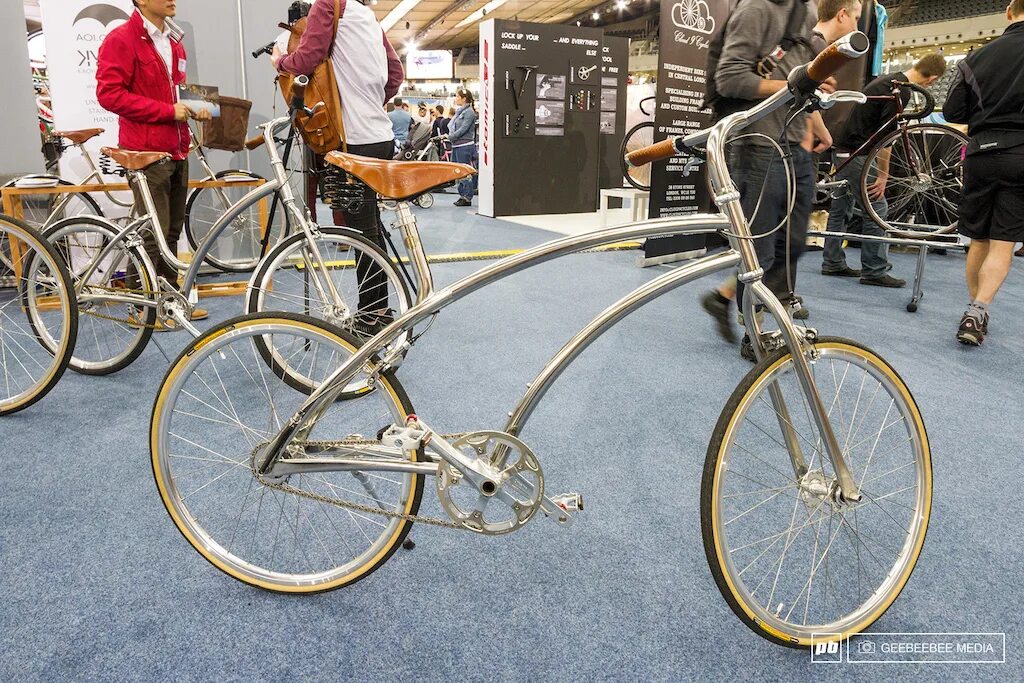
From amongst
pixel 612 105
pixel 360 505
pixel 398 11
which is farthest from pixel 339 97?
pixel 398 11

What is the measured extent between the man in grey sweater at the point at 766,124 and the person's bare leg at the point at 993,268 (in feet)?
4.15

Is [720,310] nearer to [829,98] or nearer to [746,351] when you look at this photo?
[746,351]

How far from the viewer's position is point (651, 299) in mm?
1322

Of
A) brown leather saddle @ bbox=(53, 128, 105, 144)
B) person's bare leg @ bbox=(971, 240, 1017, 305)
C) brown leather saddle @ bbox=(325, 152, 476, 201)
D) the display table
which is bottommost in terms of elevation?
person's bare leg @ bbox=(971, 240, 1017, 305)

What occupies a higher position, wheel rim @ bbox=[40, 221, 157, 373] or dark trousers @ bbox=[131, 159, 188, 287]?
dark trousers @ bbox=[131, 159, 188, 287]

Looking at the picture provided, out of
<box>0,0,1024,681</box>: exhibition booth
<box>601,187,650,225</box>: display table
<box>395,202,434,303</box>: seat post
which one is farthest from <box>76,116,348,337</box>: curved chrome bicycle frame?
<box>601,187,650,225</box>: display table

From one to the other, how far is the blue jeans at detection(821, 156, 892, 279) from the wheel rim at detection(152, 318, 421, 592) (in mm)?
3851

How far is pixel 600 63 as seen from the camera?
28.1 ft

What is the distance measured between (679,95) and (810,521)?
14.9ft

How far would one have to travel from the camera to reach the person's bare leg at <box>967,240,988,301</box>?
11.3 ft

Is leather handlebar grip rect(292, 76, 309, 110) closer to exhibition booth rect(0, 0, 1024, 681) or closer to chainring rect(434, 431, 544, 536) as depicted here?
exhibition booth rect(0, 0, 1024, 681)

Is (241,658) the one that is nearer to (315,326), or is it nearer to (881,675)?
(315,326)

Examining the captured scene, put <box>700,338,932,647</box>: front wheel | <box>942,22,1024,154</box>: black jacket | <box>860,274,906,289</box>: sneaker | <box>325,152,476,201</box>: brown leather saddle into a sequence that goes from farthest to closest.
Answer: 1. <box>860,274,906,289</box>: sneaker
2. <box>942,22,1024,154</box>: black jacket
3. <box>325,152,476,201</box>: brown leather saddle
4. <box>700,338,932,647</box>: front wheel

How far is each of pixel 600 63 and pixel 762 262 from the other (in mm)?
6697
